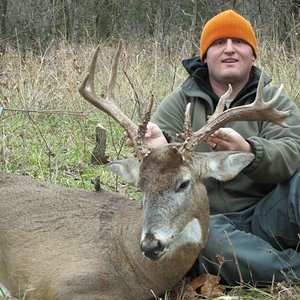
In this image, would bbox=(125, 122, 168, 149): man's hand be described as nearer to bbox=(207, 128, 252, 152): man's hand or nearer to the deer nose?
bbox=(207, 128, 252, 152): man's hand

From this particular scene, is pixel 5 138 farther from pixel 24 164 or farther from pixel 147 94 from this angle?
pixel 147 94

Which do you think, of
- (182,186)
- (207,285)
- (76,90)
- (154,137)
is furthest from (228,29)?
(76,90)

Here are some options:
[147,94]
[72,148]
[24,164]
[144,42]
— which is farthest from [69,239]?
[144,42]

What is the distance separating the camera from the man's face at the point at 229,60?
4379 mm

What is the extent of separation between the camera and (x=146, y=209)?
10.8ft

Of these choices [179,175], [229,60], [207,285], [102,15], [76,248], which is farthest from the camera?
[102,15]

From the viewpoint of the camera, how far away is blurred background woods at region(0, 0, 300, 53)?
1441cm

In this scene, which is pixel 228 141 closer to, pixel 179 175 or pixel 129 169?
pixel 179 175

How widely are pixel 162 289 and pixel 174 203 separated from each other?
577 millimetres

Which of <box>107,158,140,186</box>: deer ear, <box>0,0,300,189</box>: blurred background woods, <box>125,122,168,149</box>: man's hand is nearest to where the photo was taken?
<box>107,158,140,186</box>: deer ear

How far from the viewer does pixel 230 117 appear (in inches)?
140

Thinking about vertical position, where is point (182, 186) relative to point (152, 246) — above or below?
above

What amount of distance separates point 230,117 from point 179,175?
0.47 m

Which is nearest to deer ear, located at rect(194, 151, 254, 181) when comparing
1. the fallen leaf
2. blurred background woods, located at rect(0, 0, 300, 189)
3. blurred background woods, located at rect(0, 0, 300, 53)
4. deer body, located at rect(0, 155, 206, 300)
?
deer body, located at rect(0, 155, 206, 300)
